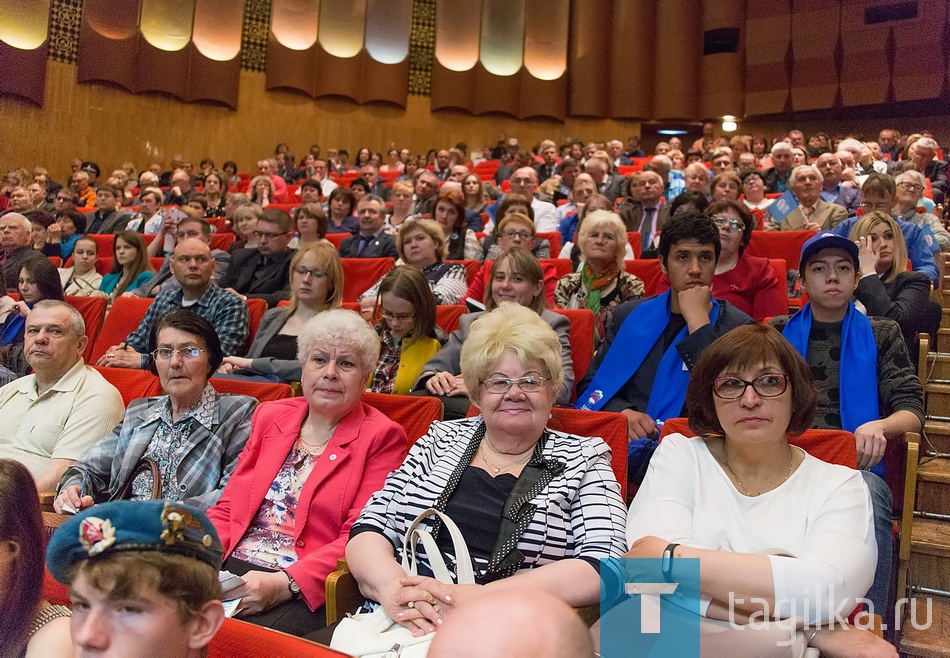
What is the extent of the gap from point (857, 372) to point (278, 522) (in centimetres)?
149

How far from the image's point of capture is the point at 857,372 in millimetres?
2104

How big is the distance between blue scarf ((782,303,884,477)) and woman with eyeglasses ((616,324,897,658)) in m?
0.59

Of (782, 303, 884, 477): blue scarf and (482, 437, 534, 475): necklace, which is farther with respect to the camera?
(782, 303, 884, 477): blue scarf

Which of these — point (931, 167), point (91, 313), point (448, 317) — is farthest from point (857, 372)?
point (931, 167)

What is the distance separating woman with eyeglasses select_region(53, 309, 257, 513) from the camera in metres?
2.13

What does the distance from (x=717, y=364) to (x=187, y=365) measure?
1397mm

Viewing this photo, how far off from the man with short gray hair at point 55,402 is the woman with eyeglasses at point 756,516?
5.43 ft

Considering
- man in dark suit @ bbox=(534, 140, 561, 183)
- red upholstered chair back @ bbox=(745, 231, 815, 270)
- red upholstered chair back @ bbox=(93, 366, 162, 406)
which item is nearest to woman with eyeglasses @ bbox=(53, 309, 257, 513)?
red upholstered chair back @ bbox=(93, 366, 162, 406)

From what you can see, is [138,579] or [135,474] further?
[135,474]

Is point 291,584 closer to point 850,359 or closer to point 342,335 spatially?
point 342,335

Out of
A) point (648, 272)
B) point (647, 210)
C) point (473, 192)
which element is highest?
point (473, 192)

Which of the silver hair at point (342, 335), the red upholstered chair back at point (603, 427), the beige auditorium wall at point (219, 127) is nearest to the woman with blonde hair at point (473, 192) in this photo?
the silver hair at point (342, 335)

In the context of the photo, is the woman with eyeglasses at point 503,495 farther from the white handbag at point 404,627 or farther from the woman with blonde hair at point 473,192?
the woman with blonde hair at point 473,192

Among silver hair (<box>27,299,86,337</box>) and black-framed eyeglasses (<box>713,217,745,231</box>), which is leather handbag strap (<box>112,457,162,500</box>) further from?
black-framed eyeglasses (<box>713,217,745,231</box>)
